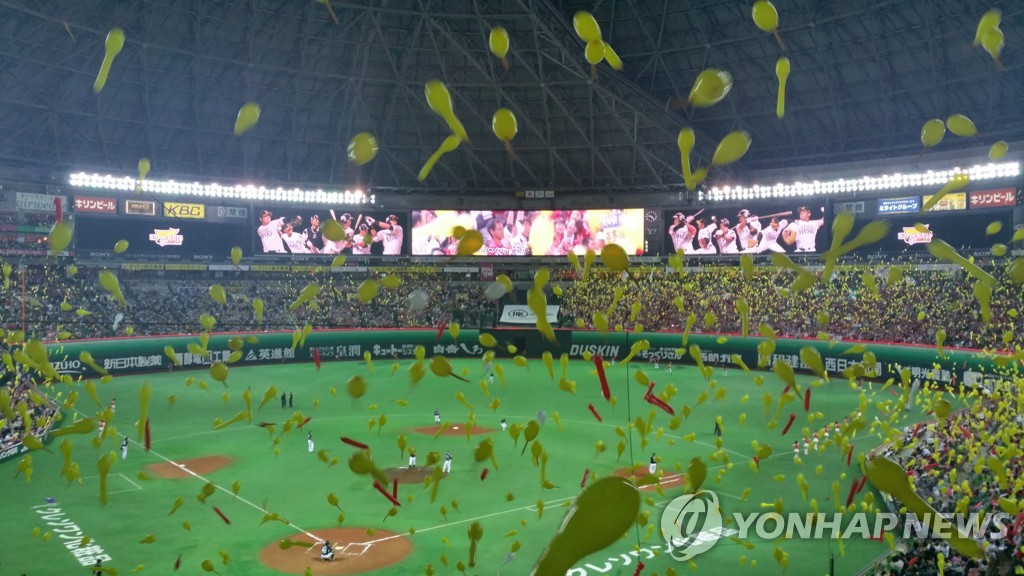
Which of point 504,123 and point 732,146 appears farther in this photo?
point 504,123

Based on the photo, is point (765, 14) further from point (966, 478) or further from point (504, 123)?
point (966, 478)

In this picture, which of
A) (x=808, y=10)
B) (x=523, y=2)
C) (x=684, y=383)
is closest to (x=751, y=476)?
(x=684, y=383)

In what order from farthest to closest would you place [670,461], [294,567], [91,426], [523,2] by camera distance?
1. [523,2]
2. [670,461]
3. [294,567]
4. [91,426]

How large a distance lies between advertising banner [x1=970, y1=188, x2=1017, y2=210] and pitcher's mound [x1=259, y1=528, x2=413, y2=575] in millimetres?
46837

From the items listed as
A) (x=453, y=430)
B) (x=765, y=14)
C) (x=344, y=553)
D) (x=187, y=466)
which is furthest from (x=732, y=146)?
(x=453, y=430)

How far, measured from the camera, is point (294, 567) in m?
18.4

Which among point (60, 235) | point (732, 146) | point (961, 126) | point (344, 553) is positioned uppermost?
point (961, 126)

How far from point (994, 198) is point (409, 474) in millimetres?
44197

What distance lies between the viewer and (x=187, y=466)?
27.5 meters

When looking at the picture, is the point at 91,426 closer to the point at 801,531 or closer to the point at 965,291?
the point at 801,531

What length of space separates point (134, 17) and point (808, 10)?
39.0 metres

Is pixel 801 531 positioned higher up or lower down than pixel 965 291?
lower down

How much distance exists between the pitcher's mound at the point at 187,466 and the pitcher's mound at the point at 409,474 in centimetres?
700

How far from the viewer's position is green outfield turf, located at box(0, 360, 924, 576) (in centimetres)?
1866
